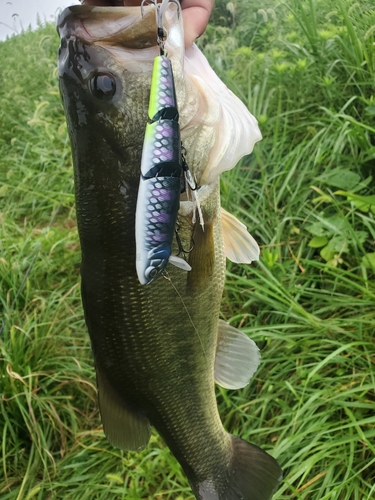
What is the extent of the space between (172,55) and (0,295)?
86.3 inches

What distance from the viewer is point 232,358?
148 cm

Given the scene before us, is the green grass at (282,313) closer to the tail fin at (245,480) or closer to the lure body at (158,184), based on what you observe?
the tail fin at (245,480)

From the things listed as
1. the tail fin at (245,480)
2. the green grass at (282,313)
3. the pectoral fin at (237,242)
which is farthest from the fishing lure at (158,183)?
the green grass at (282,313)

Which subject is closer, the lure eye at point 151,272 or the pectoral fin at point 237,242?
the lure eye at point 151,272

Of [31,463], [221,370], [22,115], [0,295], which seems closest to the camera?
[221,370]

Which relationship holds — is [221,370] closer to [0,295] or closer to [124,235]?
[124,235]

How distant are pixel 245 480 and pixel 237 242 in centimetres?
73

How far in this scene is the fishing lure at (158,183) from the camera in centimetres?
88

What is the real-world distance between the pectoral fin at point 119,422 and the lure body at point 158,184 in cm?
55

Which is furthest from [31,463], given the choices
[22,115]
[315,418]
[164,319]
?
[22,115]

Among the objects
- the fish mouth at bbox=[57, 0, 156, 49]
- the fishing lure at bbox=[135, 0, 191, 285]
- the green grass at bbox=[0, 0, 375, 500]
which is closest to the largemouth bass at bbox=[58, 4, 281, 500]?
the fish mouth at bbox=[57, 0, 156, 49]

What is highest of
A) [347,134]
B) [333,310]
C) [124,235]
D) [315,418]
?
[124,235]

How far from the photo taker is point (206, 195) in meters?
1.20

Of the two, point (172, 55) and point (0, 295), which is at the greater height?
point (172, 55)
